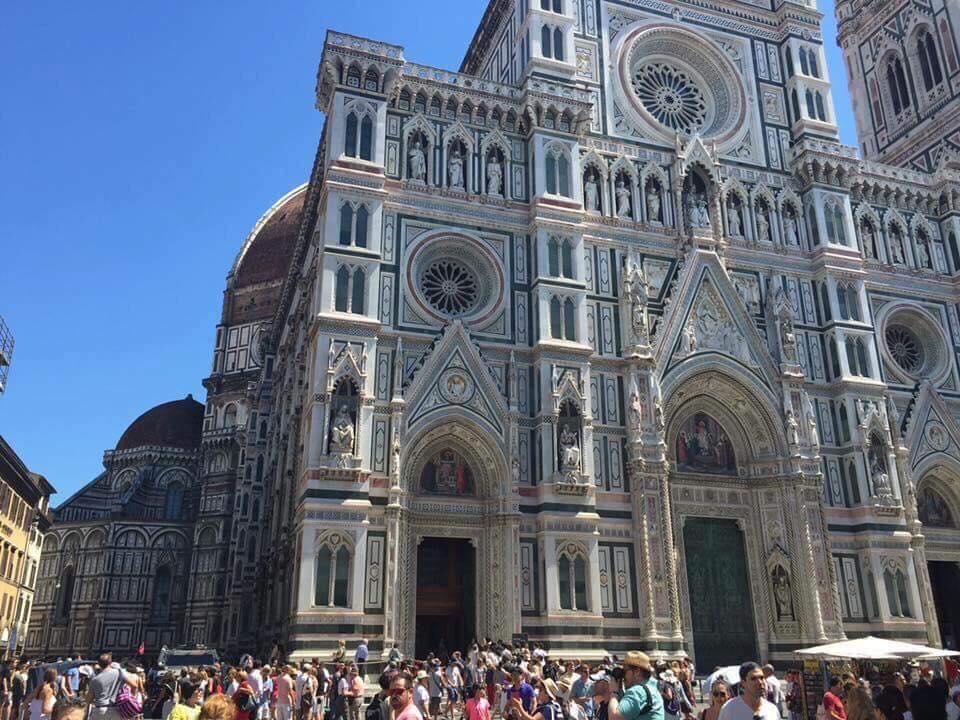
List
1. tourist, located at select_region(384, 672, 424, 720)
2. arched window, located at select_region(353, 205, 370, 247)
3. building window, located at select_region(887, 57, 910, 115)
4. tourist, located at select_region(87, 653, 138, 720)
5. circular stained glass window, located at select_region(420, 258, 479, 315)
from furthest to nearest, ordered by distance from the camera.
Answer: building window, located at select_region(887, 57, 910, 115) < circular stained glass window, located at select_region(420, 258, 479, 315) < arched window, located at select_region(353, 205, 370, 247) < tourist, located at select_region(87, 653, 138, 720) < tourist, located at select_region(384, 672, 424, 720)

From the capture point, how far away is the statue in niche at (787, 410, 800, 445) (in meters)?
29.0

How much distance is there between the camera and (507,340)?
90.4 ft

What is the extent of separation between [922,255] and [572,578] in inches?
836

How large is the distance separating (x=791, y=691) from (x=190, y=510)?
44.1 m

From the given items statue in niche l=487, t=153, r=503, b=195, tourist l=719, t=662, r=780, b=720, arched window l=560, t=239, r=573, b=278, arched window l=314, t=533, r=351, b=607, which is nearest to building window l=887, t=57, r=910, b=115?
arched window l=560, t=239, r=573, b=278

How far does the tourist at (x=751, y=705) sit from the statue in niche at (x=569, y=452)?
61.5 ft

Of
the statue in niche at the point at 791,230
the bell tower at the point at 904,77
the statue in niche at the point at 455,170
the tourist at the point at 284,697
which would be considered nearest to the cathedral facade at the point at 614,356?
the statue in niche at the point at 455,170

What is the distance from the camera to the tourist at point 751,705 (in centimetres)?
689

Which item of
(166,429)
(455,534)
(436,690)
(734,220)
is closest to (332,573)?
(455,534)

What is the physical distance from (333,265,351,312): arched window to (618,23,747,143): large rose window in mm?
13589

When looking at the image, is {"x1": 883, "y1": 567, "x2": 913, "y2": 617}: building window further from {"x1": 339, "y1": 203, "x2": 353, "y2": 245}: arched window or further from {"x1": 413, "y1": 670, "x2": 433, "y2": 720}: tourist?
{"x1": 339, "y1": 203, "x2": 353, "y2": 245}: arched window

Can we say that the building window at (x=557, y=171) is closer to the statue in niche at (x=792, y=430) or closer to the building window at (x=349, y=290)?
the building window at (x=349, y=290)

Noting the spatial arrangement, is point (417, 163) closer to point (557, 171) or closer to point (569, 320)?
point (557, 171)

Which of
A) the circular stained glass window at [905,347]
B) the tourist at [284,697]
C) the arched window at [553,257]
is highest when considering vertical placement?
the arched window at [553,257]
